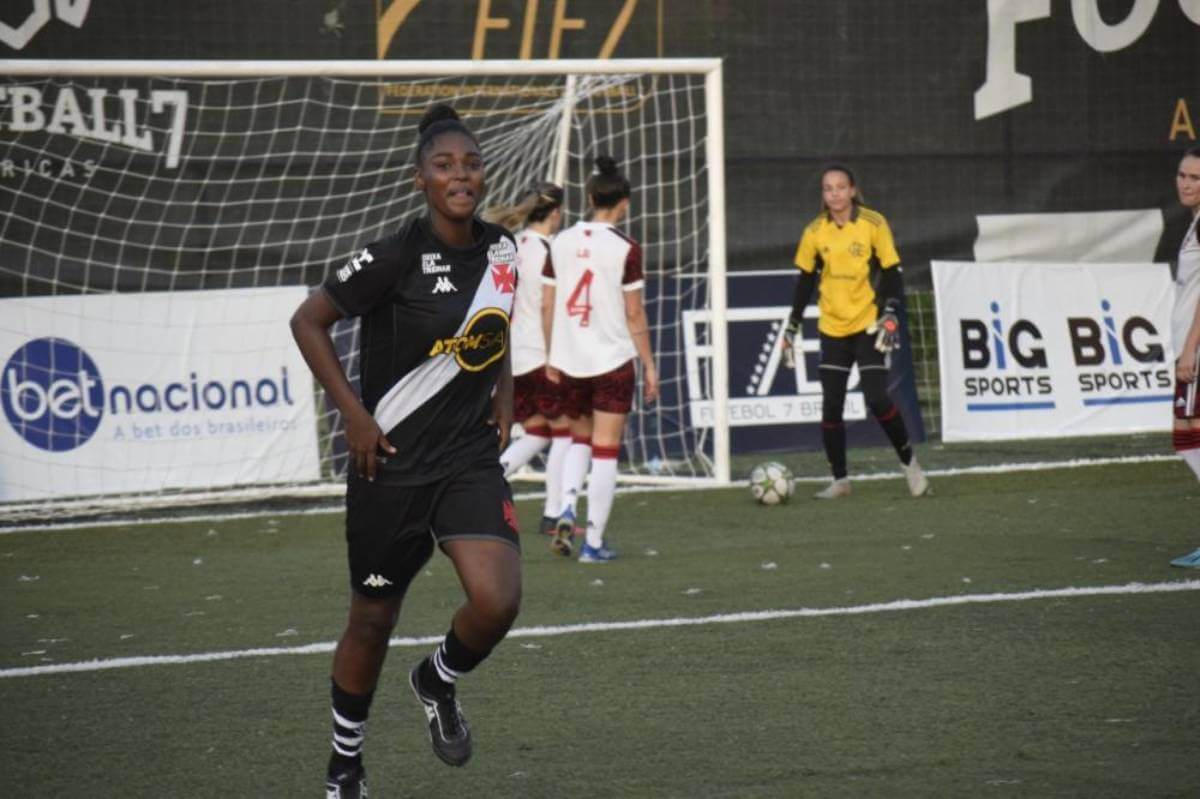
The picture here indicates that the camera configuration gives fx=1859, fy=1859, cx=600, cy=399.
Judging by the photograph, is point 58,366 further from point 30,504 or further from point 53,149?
point 53,149

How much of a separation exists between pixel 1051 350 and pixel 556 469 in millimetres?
5620

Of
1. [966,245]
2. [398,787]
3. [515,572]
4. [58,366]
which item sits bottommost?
[398,787]

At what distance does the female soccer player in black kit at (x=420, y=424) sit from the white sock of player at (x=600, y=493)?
4.49 metres

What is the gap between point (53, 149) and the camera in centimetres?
1320

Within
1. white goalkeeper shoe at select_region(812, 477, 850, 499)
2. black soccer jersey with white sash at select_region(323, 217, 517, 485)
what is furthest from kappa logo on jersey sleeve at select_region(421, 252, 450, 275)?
white goalkeeper shoe at select_region(812, 477, 850, 499)

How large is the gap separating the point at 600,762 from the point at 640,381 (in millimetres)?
8499

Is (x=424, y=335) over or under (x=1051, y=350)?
under

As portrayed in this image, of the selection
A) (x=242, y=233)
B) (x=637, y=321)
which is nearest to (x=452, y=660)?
(x=637, y=321)

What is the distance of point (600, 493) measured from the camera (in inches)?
385

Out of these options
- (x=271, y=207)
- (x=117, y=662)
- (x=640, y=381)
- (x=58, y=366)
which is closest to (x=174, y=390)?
(x=58, y=366)

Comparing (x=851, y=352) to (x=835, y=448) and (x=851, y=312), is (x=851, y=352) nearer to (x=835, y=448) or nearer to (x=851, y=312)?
(x=851, y=312)

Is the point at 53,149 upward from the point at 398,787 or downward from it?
upward

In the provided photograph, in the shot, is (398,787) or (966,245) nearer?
(398,787)

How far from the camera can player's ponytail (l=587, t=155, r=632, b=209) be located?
10.0m
